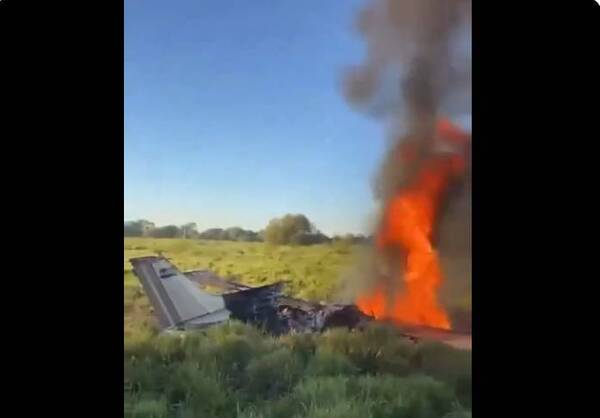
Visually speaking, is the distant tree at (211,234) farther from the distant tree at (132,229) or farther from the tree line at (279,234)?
the distant tree at (132,229)

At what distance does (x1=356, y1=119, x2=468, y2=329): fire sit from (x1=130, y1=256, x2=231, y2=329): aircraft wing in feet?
1.23

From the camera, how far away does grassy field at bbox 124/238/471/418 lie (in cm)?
176

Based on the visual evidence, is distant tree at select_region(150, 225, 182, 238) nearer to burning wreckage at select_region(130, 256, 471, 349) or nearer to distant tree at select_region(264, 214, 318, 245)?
burning wreckage at select_region(130, 256, 471, 349)

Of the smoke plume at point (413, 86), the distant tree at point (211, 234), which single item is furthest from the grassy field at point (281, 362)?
the smoke plume at point (413, 86)

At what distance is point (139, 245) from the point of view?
1.76 meters

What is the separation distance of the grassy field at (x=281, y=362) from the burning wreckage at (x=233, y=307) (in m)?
0.02

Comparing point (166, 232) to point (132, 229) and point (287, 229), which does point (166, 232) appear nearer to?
point (132, 229)

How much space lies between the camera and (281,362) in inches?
70.2

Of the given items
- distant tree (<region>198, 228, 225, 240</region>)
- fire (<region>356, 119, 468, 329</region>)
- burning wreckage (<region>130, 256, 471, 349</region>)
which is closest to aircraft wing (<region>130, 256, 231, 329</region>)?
burning wreckage (<region>130, 256, 471, 349</region>)

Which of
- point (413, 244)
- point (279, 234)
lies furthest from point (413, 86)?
point (279, 234)

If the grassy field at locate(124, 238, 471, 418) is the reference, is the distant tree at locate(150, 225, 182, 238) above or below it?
above

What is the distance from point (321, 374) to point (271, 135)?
62 centimetres
